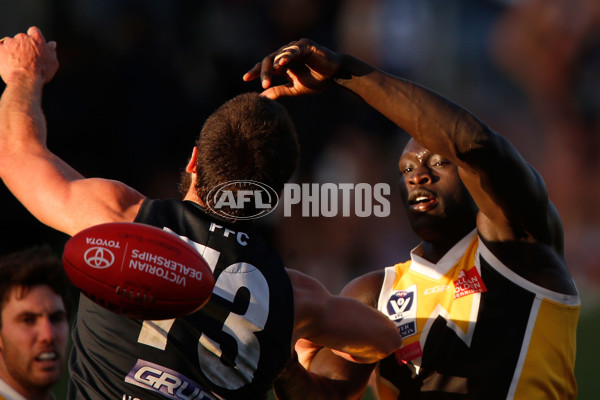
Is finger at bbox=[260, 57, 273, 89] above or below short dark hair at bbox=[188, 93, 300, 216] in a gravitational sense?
above

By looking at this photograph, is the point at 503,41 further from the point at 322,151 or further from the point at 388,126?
the point at 322,151

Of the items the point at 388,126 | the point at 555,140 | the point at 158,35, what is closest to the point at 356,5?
the point at 388,126

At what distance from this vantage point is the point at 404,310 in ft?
11.9

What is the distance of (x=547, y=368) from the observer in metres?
3.31

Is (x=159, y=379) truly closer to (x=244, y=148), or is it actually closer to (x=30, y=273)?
(x=244, y=148)

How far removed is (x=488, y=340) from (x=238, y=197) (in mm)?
1271

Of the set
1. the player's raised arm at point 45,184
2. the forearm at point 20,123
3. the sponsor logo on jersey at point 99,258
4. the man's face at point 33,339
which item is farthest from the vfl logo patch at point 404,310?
the man's face at point 33,339

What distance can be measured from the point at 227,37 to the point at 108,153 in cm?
172

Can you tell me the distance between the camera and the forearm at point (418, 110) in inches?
116

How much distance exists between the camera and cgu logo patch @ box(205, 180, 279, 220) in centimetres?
278

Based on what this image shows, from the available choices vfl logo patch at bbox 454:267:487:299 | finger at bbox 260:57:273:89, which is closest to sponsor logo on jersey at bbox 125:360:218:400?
finger at bbox 260:57:273:89

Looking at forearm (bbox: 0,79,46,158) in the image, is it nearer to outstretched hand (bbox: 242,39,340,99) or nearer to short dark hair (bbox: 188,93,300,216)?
short dark hair (bbox: 188,93,300,216)

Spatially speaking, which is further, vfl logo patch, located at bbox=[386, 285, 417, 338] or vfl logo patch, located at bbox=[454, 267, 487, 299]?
vfl logo patch, located at bbox=[386, 285, 417, 338]

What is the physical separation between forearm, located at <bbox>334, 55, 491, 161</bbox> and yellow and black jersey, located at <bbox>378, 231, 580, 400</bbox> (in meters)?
0.62
